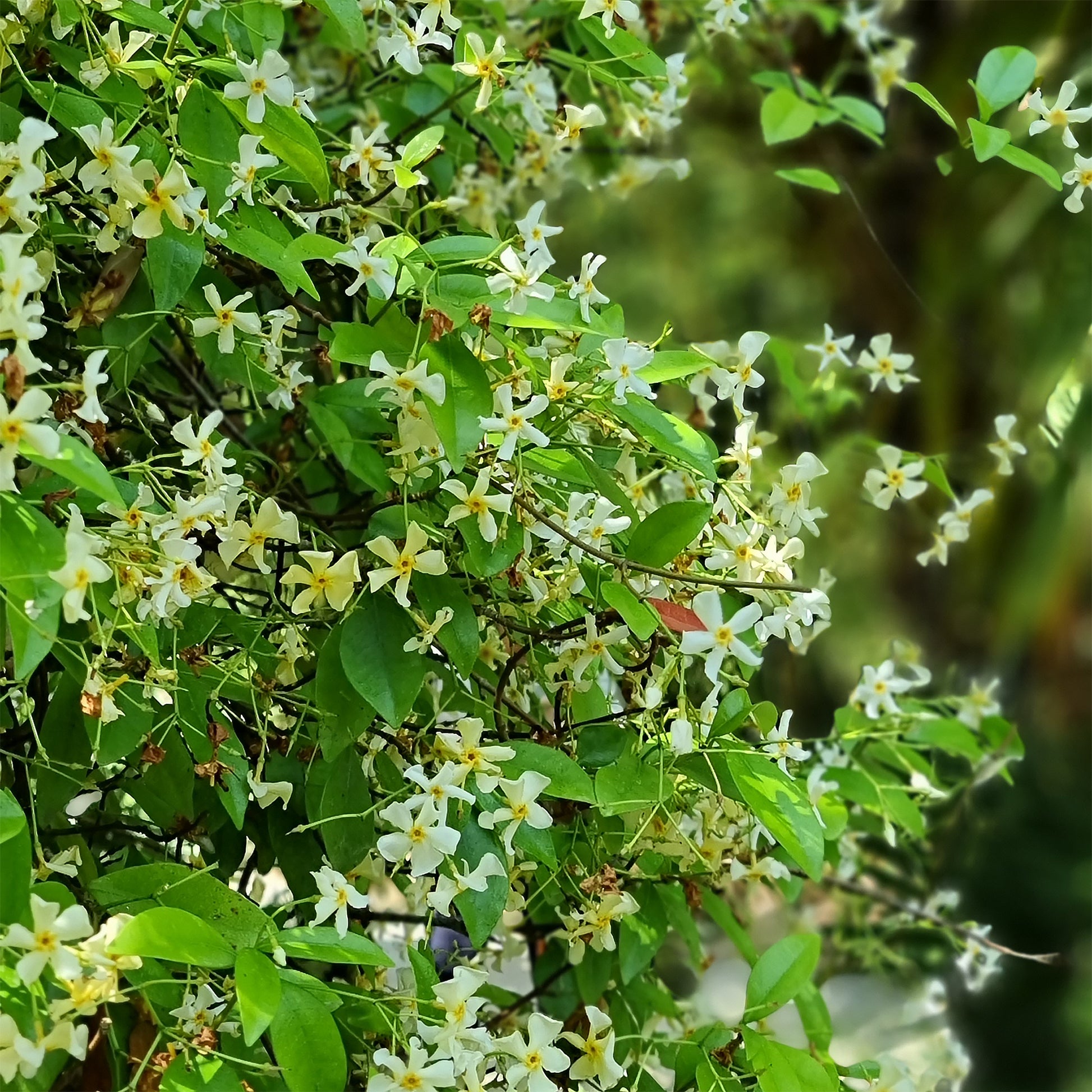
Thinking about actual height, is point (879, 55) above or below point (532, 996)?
above

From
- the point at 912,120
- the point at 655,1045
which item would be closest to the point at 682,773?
the point at 655,1045

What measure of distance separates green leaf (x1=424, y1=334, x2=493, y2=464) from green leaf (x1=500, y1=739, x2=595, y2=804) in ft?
0.42

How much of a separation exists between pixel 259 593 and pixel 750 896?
0.43 meters

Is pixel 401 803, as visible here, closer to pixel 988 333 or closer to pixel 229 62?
pixel 229 62

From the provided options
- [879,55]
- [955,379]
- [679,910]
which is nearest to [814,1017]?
[679,910]

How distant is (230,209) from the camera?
0.49 meters

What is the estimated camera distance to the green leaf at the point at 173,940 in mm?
396

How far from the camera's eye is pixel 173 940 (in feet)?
1.35

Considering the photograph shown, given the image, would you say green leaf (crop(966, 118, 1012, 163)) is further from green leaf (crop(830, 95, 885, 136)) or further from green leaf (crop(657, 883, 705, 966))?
green leaf (crop(657, 883, 705, 966))

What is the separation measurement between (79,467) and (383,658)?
5.9 inches

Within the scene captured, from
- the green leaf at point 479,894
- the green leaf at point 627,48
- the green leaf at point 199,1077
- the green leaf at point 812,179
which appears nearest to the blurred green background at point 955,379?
the green leaf at point 812,179

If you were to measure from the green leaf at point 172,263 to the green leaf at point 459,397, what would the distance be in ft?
0.34

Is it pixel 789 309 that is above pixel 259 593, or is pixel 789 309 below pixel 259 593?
below

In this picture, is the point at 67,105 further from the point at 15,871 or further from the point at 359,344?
the point at 15,871
